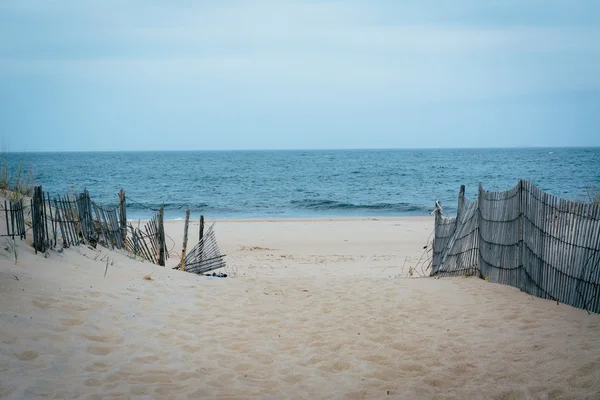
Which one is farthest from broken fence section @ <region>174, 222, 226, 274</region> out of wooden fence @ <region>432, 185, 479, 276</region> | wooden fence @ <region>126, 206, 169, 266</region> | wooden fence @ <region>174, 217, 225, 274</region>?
wooden fence @ <region>432, 185, 479, 276</region>

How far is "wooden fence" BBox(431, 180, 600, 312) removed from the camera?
5.12 m

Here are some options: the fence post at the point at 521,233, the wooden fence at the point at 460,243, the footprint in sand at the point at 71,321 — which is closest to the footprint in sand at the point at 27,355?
the footprint in sand at the point at 71,321

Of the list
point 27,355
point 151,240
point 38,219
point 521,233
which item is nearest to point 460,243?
point 521,233

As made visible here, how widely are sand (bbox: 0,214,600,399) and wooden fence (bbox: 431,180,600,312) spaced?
0.22 meters

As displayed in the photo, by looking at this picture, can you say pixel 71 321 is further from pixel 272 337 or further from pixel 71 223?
pixel 71 223

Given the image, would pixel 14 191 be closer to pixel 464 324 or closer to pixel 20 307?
pixel 20 307

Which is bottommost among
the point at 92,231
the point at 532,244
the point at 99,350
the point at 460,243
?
the point at 99,350

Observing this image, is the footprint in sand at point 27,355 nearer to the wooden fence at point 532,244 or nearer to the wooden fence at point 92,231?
the wooden fence at point 92,231

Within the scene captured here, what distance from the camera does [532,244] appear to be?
236 inches

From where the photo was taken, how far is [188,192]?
34531 millimetres

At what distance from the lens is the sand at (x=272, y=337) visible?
12.3 ft

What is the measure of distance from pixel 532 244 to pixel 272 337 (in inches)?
129

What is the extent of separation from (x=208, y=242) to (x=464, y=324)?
16.8 feet

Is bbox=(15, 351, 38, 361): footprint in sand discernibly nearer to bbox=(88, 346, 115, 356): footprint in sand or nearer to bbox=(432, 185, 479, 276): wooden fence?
bbox=(88, 346, 115, 356): footprint in sand
